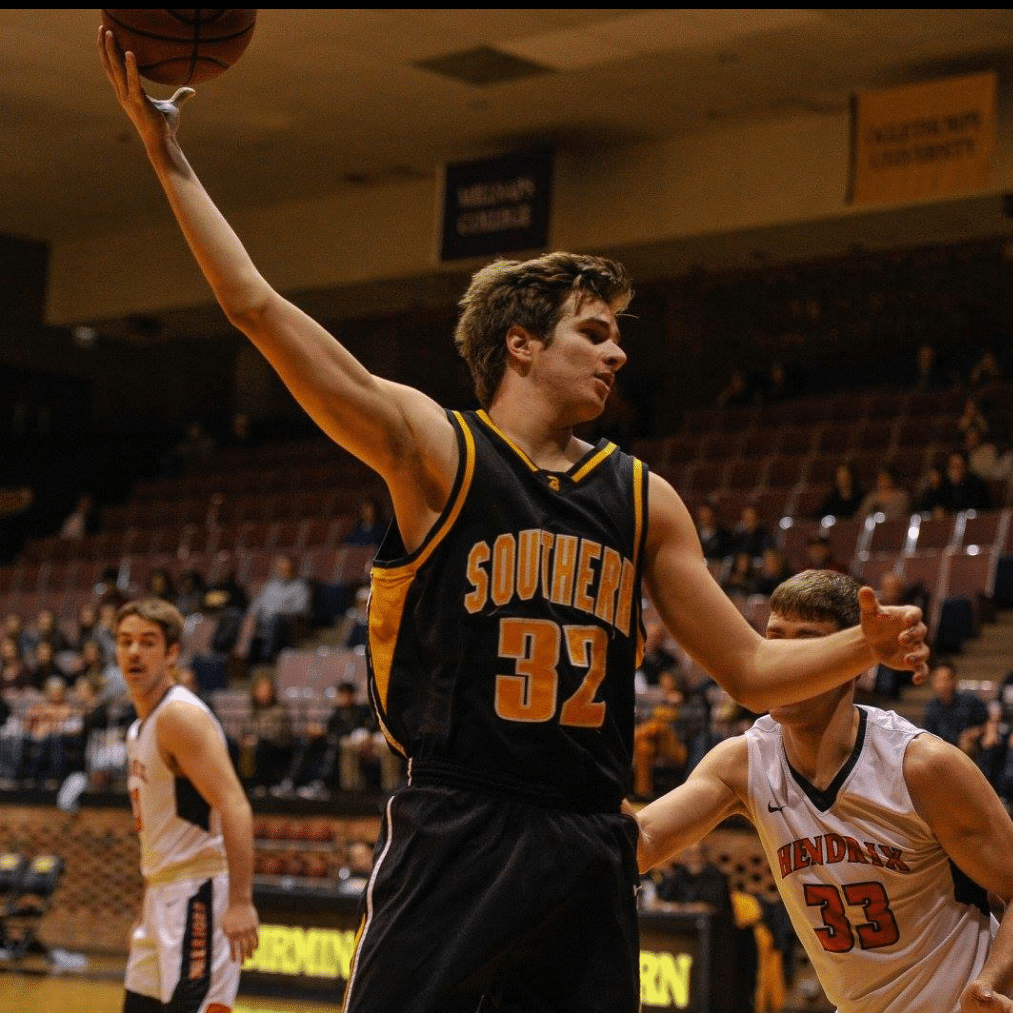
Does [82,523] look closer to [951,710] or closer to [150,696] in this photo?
[951,710]

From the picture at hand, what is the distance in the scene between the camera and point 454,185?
18.0 metres

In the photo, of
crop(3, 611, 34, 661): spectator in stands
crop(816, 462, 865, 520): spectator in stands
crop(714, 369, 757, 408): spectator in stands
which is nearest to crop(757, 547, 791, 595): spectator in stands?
crop(816, 462, 865, 520): spectator in stands

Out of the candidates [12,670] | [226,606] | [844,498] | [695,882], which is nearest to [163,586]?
[226,606]

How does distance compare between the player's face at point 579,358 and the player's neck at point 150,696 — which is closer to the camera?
the player's face at point 579,358

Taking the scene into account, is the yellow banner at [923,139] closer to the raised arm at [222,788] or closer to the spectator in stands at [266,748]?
the spectator in stands at [266,748]

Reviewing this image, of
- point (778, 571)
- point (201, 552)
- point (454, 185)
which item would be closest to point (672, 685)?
point (778, 571)

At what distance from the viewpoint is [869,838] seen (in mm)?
3529

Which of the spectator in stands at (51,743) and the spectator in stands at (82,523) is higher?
the spectator in stands at (82,523)

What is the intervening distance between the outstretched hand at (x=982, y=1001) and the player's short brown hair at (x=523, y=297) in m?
1.42

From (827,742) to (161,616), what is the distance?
8.17 ft

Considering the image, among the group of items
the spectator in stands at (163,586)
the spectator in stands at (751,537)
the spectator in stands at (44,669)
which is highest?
the spectator in stands at (751,537)

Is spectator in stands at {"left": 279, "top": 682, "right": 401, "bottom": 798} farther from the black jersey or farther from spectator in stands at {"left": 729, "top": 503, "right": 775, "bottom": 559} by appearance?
the black jersey

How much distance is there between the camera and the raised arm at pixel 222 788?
486cm

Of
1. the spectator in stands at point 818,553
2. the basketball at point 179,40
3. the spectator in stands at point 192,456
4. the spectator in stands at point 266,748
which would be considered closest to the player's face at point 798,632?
the basketball at point 179,40
